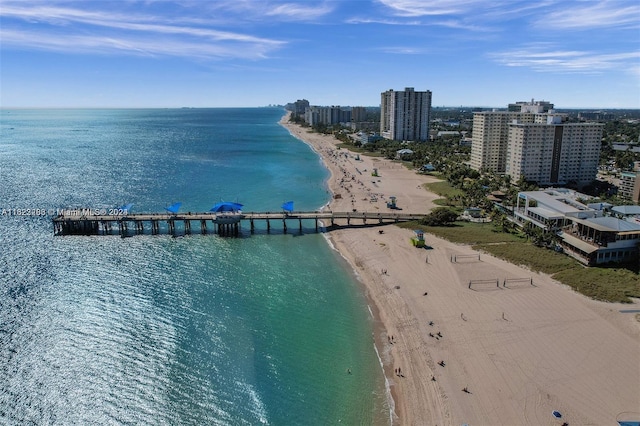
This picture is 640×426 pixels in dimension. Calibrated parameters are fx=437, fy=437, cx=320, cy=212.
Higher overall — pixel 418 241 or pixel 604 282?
→ pixel 418 241

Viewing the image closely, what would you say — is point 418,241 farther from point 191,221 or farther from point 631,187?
point 631,187

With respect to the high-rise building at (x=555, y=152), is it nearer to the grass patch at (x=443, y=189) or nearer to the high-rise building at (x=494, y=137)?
the high-rise building at (x=494, y=137)

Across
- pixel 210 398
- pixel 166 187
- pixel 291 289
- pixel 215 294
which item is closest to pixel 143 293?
pixel 215 294

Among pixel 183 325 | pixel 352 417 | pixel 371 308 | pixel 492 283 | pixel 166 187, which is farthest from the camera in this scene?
pixel 166 187

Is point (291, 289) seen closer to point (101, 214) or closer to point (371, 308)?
point (371, 308)

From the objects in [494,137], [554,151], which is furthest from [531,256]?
[494,137]

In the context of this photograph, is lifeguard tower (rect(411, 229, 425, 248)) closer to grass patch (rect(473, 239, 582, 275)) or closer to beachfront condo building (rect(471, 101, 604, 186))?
grass patch (rect(473, 239, 582, 275))
